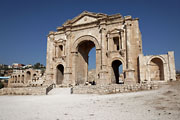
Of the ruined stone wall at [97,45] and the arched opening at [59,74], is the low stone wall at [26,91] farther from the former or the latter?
the arched opening at [59,74]

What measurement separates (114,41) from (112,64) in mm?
3504

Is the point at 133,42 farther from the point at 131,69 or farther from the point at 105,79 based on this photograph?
the point at 105,79

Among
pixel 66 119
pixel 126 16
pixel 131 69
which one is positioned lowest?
pixel 66 119

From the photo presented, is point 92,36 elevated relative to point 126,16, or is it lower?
lower

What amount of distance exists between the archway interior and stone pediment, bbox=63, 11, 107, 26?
11.1 feet

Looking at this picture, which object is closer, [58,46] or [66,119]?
[66,119]

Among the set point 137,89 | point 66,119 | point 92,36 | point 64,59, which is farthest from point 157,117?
point 64,59

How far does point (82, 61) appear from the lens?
23.5 m

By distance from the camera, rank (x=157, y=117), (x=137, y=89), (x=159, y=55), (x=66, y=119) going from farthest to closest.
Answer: (x=159, y=55) → (x=137, y=89) → (x=66, y=119) → (x=157, y=117)

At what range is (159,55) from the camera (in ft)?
51.5

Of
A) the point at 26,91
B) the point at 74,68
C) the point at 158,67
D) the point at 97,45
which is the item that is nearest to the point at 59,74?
the point at 74,68

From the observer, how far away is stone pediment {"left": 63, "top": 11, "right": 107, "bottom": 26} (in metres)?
20.8

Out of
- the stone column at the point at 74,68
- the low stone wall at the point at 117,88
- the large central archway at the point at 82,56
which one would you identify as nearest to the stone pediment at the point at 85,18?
the large central archway at the point at 82,56

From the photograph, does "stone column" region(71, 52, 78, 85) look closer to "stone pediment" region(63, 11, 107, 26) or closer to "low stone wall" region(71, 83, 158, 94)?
"stone pediment" region(63, 11, 107, 26)
